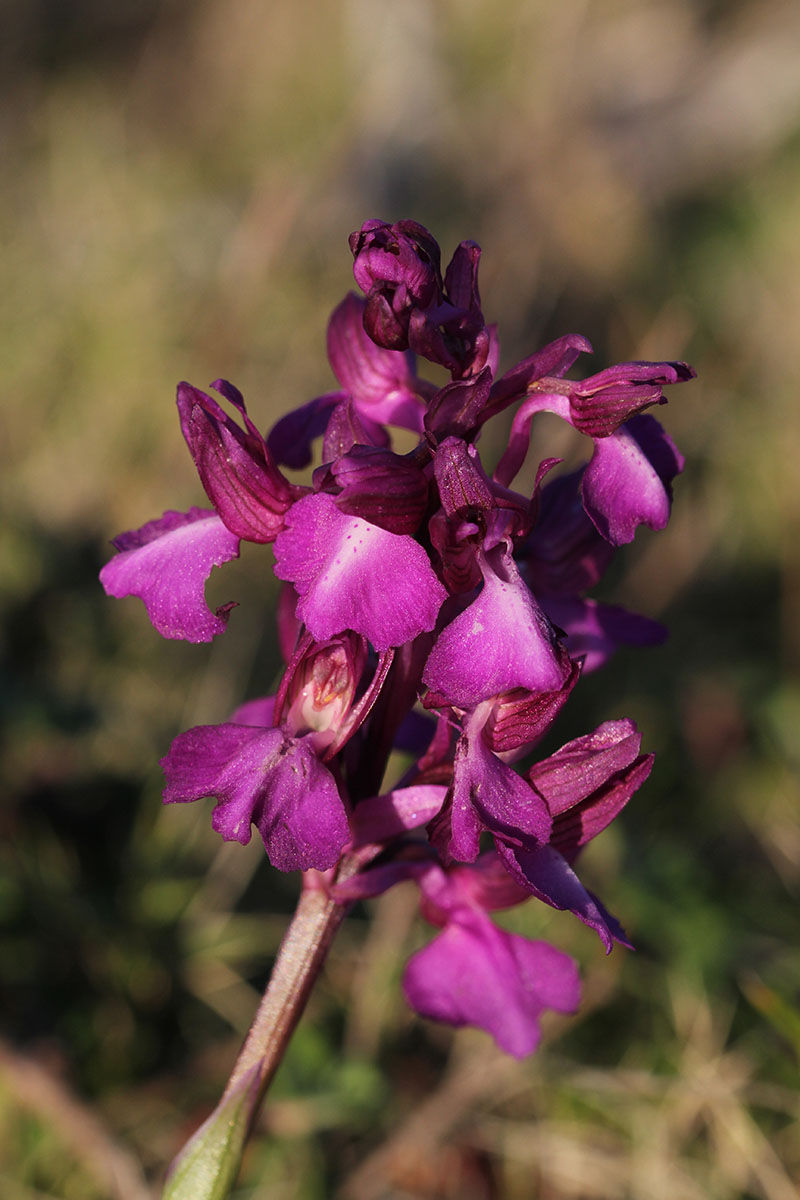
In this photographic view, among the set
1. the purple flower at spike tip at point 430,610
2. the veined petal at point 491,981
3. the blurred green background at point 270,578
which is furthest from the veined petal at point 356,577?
the blurred green background at point 270,578

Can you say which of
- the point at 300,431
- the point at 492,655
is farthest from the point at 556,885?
the point at 300,431

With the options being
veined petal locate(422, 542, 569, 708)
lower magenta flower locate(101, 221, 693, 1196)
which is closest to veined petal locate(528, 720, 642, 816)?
lower magenta flower locate(101, 221, 693, 1196)

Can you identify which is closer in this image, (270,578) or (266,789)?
(266,789)

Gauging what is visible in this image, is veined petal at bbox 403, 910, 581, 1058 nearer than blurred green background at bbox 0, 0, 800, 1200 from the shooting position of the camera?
Yes

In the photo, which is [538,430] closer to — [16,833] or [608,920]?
[16,833]

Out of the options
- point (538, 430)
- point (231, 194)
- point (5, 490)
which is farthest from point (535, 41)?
point (5, 490)

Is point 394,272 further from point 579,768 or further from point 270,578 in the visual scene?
point 270,578

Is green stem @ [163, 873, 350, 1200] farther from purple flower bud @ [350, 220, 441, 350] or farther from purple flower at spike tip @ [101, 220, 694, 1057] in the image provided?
purple flower bud @ [350, 220, 441, 350]
